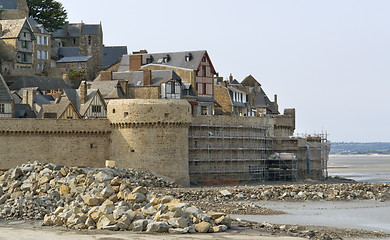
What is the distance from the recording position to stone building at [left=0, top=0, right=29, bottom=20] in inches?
3467

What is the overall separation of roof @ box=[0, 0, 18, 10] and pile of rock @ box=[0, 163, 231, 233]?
46.2 meters

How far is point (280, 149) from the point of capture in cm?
6919

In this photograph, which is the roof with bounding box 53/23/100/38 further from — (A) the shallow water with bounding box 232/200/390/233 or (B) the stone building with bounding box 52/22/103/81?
(A) the shallow water with bounding box 232/200/390/233

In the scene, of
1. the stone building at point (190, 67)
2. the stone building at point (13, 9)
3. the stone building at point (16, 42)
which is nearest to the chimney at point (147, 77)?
the stone building at point (190, 67)

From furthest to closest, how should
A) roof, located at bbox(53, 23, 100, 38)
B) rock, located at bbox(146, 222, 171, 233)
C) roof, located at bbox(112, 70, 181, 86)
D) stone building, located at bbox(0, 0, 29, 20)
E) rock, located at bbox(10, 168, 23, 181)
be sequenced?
1. roof, located at bbox(53, 23, 100, 38)
2. stone building, located at bbox(0, 0, 29, 20)
3. roof, located at bbox(112, 70, 181, 86)
4. rock, located at bbox(10, 168, 23, 181)
5. rock, located at bbox(146, 222, 171, 233)

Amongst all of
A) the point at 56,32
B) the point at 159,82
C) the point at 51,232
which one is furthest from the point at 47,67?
the point at 51,232

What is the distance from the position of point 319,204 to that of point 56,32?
54681 mm

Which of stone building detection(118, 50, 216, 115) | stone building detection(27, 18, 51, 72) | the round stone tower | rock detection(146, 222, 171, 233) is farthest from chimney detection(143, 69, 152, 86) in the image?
rock detection(146, 222, 171, 233)

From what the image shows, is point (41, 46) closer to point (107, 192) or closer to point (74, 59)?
point (74, 59)

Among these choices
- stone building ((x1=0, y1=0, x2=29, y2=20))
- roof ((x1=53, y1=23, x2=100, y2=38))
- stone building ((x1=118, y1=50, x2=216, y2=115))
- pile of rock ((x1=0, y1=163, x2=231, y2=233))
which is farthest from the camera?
roof ((x1=53, y1=23, x2=100, y2=38))

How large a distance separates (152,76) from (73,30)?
1177 inches

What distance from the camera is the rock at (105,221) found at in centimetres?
3534

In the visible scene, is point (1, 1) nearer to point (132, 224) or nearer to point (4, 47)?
point (4, 47)

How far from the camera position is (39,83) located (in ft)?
248
